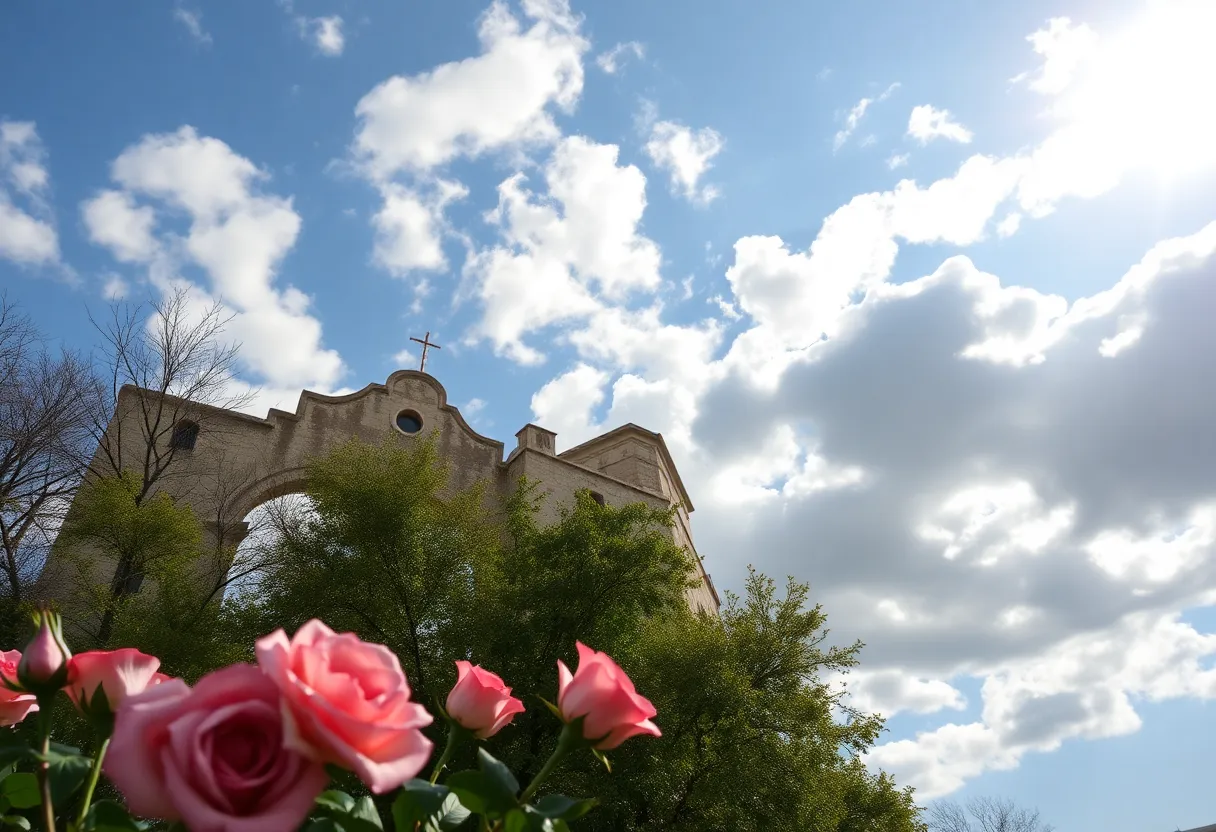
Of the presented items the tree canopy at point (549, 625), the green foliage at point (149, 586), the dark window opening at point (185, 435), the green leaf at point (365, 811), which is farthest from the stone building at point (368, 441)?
the green leaf at point (365, 811)

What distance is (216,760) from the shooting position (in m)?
1.01

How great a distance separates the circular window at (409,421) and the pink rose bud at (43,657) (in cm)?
1600

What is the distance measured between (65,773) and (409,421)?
16.3 metres

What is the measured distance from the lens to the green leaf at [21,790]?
68.0 inches

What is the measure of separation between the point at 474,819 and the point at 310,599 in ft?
12.8

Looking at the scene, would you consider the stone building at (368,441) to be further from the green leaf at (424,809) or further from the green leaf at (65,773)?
the green leaf at (65,773)

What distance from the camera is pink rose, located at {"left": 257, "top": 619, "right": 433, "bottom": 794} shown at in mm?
1016

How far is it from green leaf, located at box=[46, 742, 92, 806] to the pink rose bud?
148mm

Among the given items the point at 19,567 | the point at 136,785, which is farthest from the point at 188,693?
the point at 19,567

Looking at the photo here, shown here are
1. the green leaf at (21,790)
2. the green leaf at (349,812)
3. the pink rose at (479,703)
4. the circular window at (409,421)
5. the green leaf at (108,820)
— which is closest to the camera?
the green leaf at (108,820)

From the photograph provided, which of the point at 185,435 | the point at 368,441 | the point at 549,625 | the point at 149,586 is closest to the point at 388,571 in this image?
the point at 549,625

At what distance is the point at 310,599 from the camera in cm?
1059

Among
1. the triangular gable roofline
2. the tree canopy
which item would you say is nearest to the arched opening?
the tree canopy

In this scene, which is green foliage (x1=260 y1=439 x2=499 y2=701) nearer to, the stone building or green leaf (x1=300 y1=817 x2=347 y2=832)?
the stone building
